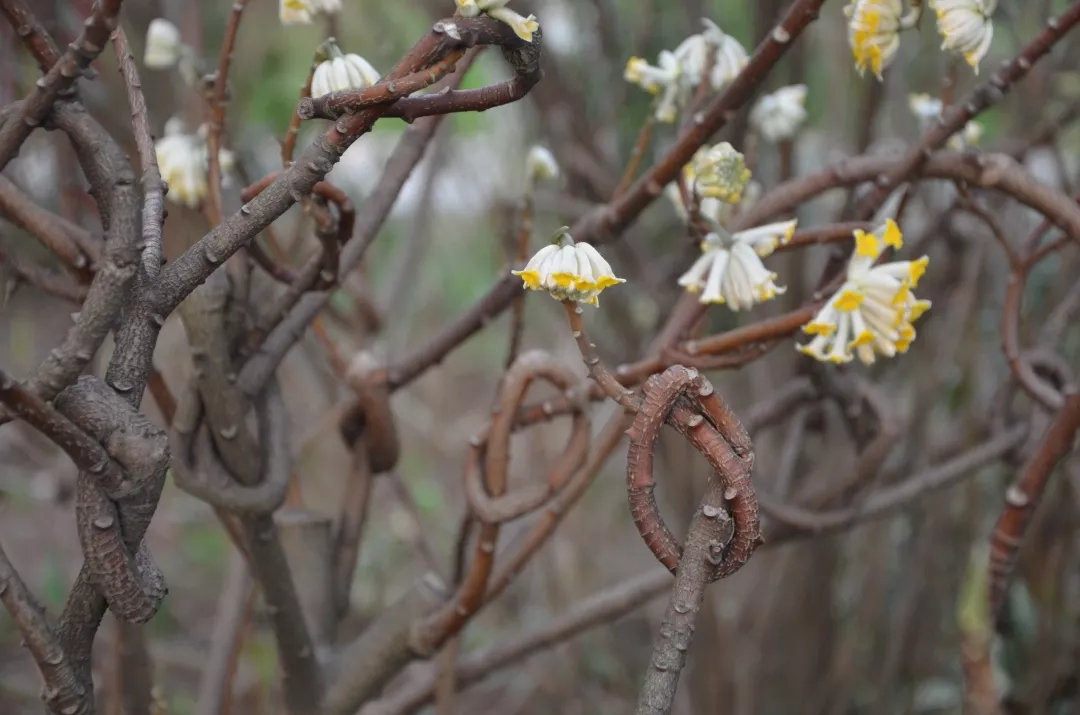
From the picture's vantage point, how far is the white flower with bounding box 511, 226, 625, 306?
0.39 metres

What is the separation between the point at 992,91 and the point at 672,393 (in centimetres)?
35

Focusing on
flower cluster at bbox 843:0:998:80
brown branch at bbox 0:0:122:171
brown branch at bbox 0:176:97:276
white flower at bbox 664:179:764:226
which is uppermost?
brown branch at bbox 0:0:122:171

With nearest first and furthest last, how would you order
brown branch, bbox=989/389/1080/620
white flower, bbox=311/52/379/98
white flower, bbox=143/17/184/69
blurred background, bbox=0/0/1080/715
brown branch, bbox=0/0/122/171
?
brown branch, bbox=0/0/122/171 → white flower, bbox=311/52/379/98 → brown branch, bbox=989/389/1080/620 → white flower, bbox=143/17/184/69 → blurred background, bbox=0/0/1080/715

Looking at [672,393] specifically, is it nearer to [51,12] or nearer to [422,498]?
[51,12]

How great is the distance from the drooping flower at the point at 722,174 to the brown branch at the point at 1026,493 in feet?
0.87

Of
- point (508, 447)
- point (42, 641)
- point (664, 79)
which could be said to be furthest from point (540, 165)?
point (42, 641)

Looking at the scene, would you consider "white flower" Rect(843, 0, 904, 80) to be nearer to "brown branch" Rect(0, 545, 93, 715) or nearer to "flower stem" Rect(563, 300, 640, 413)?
"flower stem" Rect(563, 300, 640, 413)

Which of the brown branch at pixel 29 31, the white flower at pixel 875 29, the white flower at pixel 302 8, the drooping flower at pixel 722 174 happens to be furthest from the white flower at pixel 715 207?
the brown branch at pixel 29 31

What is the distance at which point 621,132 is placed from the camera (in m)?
1.33

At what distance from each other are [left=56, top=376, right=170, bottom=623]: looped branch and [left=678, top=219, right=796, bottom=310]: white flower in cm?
30

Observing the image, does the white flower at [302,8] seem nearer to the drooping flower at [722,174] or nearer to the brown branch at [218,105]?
the brown branch at [218,105]

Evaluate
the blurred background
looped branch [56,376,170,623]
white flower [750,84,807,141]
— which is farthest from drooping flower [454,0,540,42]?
white flower [750,84,807,141]

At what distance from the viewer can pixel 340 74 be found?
47 cm

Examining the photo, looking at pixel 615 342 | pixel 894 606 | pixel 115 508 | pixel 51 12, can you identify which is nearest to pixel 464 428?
pixel 615 342
